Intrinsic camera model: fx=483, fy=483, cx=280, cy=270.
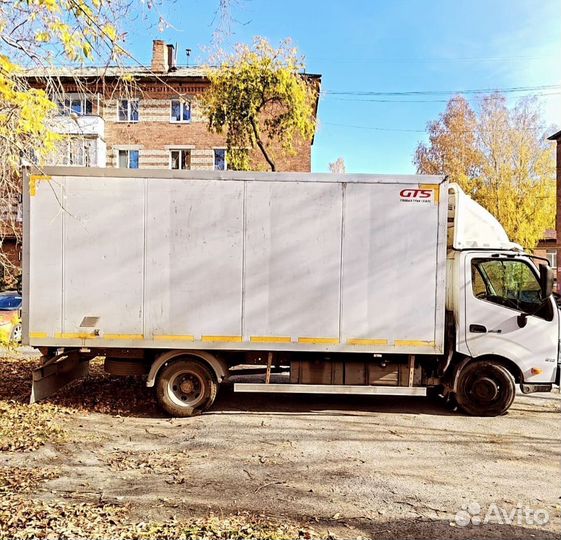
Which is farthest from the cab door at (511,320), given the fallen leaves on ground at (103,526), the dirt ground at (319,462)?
the fallen leaves on ground at (103,526)

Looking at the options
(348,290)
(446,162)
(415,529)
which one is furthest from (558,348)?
(446,162)

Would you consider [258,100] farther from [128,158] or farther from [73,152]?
[128,158]

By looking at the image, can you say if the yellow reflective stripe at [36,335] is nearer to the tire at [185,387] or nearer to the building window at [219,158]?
the tire at [185,387]

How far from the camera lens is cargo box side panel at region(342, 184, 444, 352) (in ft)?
20.9

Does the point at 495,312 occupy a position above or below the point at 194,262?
below

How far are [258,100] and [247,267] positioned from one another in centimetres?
1197

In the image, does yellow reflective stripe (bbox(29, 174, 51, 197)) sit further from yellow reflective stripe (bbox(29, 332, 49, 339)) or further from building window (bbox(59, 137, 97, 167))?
yellow reflective stripe (bbox(29, 332, 49, 339))

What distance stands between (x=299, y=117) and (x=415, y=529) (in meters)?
15.0

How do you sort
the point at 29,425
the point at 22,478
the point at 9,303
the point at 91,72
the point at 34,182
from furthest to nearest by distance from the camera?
the point at 9,303
the point at 34,182
the point at 29,425
the point at 91,72
the point at 22,478

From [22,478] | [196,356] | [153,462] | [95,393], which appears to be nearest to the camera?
[22,478]

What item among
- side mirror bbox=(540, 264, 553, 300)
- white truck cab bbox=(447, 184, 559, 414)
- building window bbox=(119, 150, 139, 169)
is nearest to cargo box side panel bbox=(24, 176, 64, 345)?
white truck cab bbox=(447, 184, 559, 414)

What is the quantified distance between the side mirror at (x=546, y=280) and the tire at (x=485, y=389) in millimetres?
1155

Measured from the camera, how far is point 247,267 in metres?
6.37

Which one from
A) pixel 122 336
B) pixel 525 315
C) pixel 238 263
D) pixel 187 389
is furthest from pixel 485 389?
pixel 122 336
